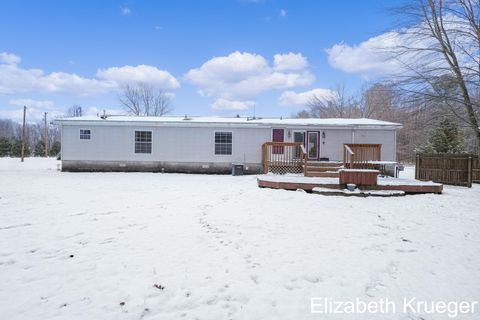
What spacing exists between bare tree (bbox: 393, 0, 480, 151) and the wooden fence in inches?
56.1

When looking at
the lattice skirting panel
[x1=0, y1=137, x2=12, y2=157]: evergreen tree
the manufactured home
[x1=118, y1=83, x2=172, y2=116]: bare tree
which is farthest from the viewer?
[x1=0, y1=137, x2=12, y2=157]: evergreen tree

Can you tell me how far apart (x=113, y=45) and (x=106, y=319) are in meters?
24.3

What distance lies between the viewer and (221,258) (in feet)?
12.5

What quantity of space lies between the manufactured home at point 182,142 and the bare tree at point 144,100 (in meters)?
23.1

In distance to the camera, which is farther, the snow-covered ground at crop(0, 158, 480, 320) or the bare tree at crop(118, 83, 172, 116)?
the bare tree at crop(118, 83, 172, 116)

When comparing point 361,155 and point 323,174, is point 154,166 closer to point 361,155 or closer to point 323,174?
point 323,174

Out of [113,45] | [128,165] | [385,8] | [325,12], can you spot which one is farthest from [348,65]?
[128,165]

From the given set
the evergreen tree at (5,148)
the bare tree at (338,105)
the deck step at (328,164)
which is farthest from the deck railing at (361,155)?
the evergreen tree at (5,148)

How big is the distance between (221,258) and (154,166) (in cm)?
1268

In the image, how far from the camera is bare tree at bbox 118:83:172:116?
1487 inches

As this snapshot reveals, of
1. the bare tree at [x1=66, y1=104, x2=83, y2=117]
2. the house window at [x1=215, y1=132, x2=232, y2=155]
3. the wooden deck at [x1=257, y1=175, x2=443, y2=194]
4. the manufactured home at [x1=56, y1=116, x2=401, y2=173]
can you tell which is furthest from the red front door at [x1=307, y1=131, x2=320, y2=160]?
the bare tree at [x1=66, y1=104, x2=83, y2=117]

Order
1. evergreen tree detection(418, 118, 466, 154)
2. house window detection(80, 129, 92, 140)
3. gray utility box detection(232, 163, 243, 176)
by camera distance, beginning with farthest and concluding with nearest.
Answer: evergreen tree detection(418, 118, 466, 154)
house window detection(80, 129, 92, 140)
gray utility box detection(232, 163, 243, 176)

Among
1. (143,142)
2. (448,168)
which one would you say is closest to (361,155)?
(448,168)

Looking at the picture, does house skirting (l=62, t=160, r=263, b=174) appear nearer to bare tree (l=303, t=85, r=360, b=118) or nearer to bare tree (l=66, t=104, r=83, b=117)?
bare tree (l=303, t=85, r=360, b=118)
